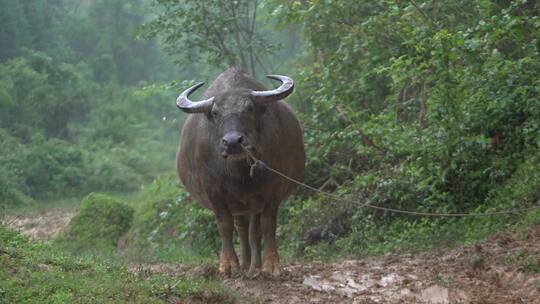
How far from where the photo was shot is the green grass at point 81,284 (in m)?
5.89

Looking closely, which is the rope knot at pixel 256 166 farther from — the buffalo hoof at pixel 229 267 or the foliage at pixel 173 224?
the foliage at pixel 173 224

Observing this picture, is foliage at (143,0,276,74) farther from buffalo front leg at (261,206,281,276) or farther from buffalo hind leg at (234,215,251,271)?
buffalo front leg at (261,206,281,276)

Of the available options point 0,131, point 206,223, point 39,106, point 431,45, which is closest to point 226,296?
point 431,45

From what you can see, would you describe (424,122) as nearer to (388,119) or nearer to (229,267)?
(388,119)

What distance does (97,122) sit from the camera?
30141mm

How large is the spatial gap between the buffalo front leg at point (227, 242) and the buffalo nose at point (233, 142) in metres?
1.00

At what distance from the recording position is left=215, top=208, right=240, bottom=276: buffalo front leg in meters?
8.02

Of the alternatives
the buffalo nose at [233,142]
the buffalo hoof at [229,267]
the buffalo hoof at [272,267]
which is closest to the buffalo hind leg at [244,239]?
the buffalo hoof at [229,267]

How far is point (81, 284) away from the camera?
6.29m

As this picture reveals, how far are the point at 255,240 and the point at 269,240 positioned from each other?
1.78 ft

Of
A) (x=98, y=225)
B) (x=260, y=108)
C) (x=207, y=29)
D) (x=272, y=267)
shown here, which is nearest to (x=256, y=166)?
(x=260, y=108)

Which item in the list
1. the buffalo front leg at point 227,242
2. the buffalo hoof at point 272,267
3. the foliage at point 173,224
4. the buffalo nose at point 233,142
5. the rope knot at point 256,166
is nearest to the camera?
the buffalo nose at point 233,142

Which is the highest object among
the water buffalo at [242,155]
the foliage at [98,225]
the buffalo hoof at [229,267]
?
the water buffalo at [242,155]

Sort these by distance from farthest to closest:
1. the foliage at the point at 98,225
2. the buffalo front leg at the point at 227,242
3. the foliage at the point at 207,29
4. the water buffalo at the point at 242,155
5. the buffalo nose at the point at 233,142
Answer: the foliage at the point at 207,29 → the foliage at the point at 98,225 → the buffalo front leg at the point at 227,242 → the water buffalo at the point at 242,155 → the buffalo nose at the point at 233,142
